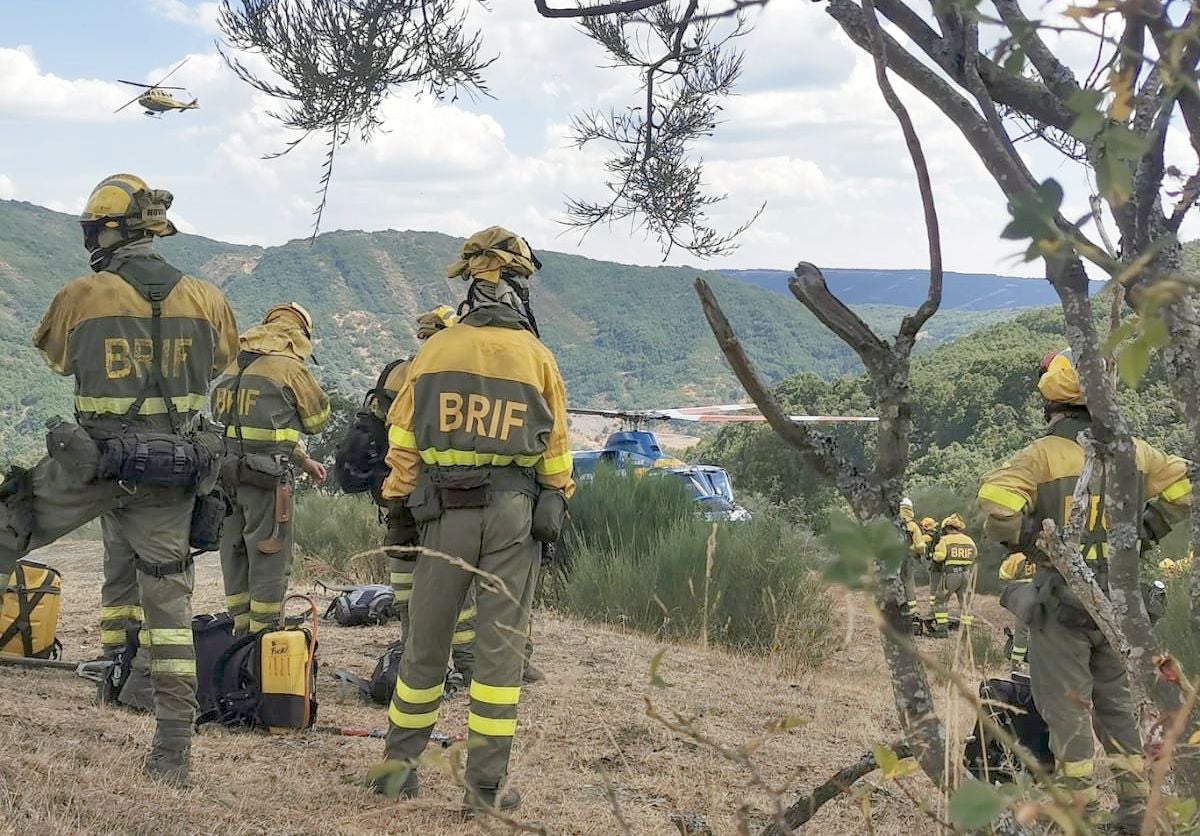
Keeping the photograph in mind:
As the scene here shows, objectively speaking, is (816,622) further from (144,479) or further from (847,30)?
(847,30)

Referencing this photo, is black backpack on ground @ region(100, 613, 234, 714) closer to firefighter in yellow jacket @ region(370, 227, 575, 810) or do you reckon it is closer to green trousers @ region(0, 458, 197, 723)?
green trousers @ region(0, 458, 197, 723)

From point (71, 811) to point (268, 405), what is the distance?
10.6 feet

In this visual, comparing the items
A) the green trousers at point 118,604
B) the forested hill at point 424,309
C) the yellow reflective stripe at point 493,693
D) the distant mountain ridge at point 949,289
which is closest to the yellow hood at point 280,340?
the green trousers at point 118,604

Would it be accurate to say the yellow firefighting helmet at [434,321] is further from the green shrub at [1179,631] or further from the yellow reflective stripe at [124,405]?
the green shrub at [1179,631]

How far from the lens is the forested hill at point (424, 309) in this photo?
345 feet

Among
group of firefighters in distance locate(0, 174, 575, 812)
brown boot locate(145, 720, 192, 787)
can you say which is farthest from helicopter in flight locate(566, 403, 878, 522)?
brown boot locate(145, 720, 192, 787)

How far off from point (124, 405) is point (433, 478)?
46.5 inches

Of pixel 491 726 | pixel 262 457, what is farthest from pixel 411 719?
pixel 262 457

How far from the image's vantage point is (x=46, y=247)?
412 ft

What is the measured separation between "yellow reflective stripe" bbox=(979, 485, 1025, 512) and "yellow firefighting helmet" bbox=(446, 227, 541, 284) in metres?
1.97

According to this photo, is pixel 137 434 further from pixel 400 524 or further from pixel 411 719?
pixel 411 719

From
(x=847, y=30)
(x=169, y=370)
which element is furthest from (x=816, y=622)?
(x=847, y=30)

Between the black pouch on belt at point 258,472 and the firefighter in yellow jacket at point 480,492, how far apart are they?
7.61 ft

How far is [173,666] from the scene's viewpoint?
4359 millimetres
